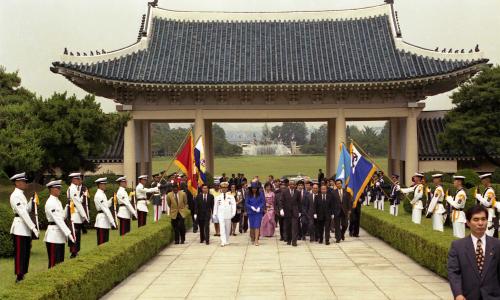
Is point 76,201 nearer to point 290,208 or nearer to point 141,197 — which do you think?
point 141,197

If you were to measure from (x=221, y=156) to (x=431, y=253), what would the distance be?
84.8 meters

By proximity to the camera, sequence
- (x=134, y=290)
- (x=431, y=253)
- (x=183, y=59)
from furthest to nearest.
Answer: (x=183, y=59) → (x=431, y=253) → (x=134, y=290)

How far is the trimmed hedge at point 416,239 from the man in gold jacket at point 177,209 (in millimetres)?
5541

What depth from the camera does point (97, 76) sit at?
28906 mm

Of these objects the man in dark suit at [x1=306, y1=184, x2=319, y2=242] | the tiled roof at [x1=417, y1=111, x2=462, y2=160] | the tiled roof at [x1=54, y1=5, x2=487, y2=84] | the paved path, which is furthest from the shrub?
the tiled roof at [x1=417, y1=111, x2=462, y2=160]

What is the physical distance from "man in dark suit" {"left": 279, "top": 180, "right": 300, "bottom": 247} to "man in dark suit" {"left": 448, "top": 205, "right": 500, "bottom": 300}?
1065 cm

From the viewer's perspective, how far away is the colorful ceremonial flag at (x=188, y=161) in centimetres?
1797

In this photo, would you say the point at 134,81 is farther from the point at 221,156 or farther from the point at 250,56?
the point at 221,156

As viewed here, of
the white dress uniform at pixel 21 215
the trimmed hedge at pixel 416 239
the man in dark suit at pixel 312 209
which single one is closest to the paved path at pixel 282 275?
the trimmed hedge at pixel 416 239

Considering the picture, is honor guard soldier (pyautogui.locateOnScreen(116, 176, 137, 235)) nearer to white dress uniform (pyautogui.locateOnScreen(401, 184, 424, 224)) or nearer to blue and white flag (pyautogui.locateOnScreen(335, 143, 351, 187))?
blue and white flag (pyautogui.locateOnScreen(335, 143, 351, 187))

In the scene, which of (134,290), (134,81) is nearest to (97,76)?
(134,81)

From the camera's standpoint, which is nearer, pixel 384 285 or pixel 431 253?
pixel 384 285

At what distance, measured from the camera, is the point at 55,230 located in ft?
36.1

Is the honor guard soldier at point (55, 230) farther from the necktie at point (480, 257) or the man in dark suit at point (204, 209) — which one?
the necktie at point (480, 257)
